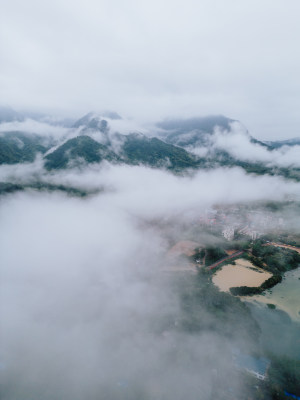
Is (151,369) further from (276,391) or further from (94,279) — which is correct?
(94,279)

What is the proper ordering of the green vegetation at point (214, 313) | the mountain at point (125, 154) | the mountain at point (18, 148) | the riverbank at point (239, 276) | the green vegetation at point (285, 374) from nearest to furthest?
1. the green vegetation at point (285, 374)
2. the green vegetation at point (214, 313)
3. the riverbank at point (239, 276)
4. the mountain at point (125, 154)
5. the mountain at point (18, 148)

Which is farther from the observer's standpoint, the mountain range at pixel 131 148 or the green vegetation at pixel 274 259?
the mountain range at pixel 131 148

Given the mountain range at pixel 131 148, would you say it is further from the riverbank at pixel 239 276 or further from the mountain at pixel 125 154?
the riverbank at pixel 239 276

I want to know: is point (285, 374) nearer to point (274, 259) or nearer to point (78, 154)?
point (274, 259)

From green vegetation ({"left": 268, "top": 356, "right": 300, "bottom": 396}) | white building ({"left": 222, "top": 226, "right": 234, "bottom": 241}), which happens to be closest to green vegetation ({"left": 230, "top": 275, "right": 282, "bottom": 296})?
green vegetation ({"left": 268, "top": 356, "right": 300, "bottom": 396})

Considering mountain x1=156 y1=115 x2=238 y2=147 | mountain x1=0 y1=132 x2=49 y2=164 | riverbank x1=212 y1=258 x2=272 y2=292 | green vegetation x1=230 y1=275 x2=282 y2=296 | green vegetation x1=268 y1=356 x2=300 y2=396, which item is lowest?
riverbank x1=212 y1=258 x2=272 y2=292

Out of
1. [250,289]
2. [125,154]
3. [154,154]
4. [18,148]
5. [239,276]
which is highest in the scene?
[154,154]

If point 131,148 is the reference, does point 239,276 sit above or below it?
below

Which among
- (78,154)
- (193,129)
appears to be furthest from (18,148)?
(193,129)

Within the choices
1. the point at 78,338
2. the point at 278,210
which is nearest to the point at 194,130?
the point at 278,210

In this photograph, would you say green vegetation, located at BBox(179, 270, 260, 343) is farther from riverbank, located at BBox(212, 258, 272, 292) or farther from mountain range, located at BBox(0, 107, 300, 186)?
mountain range, located at BBox(0, 107, 300, 186)

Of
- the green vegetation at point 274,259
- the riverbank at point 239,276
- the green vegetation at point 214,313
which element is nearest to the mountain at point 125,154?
the green vegetation at point 274,259

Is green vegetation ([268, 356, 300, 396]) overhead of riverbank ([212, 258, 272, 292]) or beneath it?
overhead
